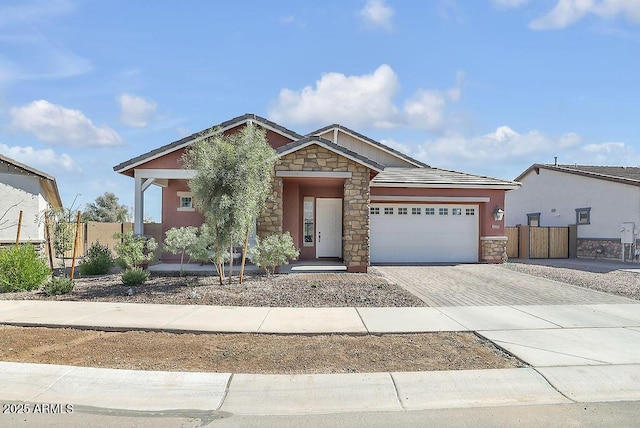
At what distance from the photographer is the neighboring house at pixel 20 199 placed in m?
17.7

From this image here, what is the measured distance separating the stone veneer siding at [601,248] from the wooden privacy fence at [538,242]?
2.01ft

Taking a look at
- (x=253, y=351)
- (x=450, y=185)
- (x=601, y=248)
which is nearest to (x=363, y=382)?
(x=253, y=351)

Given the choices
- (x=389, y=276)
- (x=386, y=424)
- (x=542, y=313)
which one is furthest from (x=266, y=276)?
(x=386, y=424)

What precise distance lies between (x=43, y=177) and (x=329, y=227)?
1202cm

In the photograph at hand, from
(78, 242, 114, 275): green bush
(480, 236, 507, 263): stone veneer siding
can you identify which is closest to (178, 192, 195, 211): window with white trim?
(78, 242, 114, 275): green bush

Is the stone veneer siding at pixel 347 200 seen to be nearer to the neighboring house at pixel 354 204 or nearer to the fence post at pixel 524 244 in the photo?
the neighboring house at pixel 354 204

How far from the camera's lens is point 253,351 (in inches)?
268

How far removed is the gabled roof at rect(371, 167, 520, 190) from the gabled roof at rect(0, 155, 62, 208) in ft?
44.6

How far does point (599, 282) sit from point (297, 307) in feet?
33.6

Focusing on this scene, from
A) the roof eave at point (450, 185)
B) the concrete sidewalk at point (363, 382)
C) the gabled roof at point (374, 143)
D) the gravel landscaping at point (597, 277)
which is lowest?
the concrete sidewalk at point (363, 382)

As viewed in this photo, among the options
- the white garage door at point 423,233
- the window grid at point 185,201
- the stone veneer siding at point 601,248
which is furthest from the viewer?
the stone veneer siding at point 601,248

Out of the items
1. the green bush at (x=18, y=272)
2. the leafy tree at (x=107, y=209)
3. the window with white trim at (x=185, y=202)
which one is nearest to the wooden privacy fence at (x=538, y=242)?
the window with white trim at (x=185, y=202)

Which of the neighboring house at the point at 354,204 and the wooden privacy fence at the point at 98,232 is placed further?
the wooden privacy fence at the point at 98,232

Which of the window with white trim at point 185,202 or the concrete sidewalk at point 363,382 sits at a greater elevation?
the window with white trim at point 185,202
